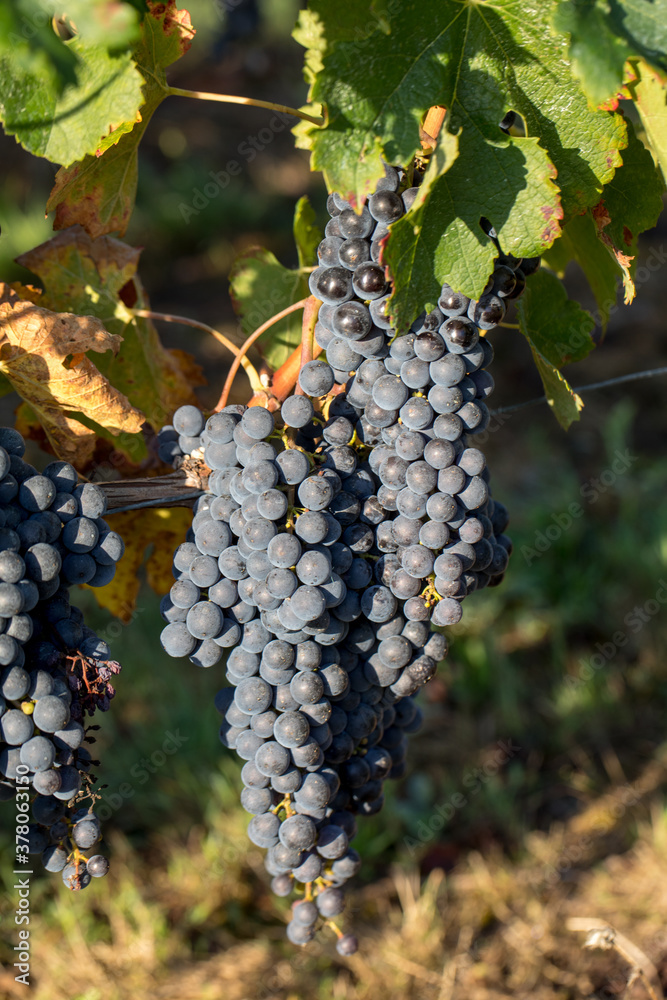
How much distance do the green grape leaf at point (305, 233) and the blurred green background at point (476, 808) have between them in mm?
1291

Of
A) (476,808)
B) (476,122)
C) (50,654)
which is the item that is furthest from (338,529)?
(476,808)

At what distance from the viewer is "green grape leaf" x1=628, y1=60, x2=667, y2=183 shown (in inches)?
33.7

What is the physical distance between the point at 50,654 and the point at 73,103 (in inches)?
22.6

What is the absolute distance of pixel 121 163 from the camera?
1.03m

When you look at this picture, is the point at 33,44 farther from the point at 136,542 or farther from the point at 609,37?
the point at 136,542

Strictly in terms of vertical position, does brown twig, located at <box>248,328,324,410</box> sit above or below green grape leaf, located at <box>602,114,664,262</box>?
below

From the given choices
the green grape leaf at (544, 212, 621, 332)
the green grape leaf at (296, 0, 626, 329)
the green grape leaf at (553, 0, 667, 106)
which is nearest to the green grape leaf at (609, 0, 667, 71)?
the green grape leaf at (553, 0, 667, 106)

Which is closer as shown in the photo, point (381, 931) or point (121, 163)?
point (121, 163)

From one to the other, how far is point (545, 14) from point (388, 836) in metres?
2.19

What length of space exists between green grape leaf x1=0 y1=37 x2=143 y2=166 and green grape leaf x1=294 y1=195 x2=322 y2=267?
0.43 meters

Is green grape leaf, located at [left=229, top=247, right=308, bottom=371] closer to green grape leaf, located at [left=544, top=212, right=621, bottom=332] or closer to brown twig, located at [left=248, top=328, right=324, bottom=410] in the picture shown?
brown twig, located at [left=248, top=328, right=324, bottom=410]

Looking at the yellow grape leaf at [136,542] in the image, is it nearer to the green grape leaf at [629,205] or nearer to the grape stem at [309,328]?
the grape stem at [309,328]

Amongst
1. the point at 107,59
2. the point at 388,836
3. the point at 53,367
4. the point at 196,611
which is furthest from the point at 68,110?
the point at 388,836

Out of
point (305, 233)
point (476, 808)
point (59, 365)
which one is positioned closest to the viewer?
point (59, 365)
